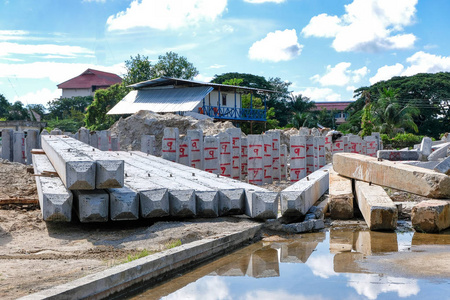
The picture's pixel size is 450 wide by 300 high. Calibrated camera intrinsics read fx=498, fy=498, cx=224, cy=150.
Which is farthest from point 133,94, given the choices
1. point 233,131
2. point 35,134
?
point 233,131

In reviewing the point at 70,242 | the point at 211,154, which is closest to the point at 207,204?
the point at 70,242

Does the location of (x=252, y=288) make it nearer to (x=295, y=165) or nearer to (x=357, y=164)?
(x=357, y=164)

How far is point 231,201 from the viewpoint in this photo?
22.6 ft

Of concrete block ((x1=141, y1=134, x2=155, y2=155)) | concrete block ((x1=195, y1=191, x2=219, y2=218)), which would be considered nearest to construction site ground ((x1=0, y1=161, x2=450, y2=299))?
concrete block ((x1=195, y1=191, x2=219, y2=218))

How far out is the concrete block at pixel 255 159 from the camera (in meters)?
12.8

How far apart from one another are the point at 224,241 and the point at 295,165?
8027mm

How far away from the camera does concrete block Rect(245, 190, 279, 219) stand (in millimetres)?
6739

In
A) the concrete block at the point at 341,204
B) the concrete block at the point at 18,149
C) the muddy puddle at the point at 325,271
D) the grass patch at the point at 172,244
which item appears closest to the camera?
the muddy puddle at the point at 325,271

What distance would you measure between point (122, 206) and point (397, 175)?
4638 mm

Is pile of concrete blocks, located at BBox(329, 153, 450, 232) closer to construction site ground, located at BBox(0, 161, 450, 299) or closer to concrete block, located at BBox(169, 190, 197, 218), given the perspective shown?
construction site ground, located at BBox(0, 161, 450, 299)

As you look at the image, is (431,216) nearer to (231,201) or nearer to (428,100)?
(231,201)

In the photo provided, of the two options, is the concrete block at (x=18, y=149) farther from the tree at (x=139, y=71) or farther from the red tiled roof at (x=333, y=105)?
the red tiled roof at (x=333, y=105)

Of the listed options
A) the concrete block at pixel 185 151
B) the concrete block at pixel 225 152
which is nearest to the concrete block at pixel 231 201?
the concrete block at pixel 185 151

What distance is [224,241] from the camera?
5.89 meters
